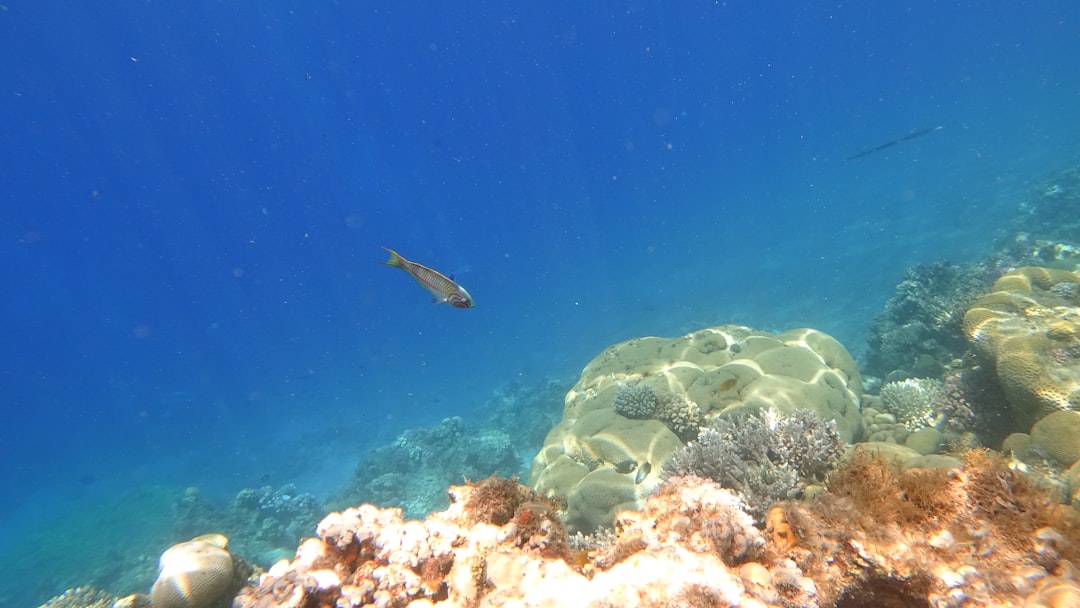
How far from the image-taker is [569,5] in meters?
67.8

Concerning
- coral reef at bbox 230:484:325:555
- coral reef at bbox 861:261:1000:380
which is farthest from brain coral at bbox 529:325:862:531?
coral reef at bbox 230:484:325:555

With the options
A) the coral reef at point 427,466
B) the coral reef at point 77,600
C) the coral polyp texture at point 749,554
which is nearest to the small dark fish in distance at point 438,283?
the coral polyp texture at point 749,554

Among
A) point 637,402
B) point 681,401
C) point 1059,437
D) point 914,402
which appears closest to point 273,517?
point 637,402

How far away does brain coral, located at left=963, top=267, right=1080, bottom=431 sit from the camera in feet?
15.0

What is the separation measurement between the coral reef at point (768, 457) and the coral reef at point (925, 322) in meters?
6.02

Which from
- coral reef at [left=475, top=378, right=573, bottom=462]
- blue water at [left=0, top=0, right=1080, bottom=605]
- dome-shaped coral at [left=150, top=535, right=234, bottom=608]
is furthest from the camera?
blue water at [left=0, top=0, right=1080, bottom=605]

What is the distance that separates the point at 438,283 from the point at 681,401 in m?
3.70

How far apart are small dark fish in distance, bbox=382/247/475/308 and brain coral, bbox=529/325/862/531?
2662mm

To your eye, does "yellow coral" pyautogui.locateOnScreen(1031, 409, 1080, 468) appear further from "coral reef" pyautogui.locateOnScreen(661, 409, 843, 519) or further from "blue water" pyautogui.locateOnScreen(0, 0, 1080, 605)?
"blue water" pyautogui.locateOnScreen(0, 0, 1080, 605)

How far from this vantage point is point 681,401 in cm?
644

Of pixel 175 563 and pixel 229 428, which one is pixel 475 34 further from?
pixel 175 563

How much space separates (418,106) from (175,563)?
281 feet

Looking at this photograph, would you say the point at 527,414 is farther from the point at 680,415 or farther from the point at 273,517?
the point at 680,415

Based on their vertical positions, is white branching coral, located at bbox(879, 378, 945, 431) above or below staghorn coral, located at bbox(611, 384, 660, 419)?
below
